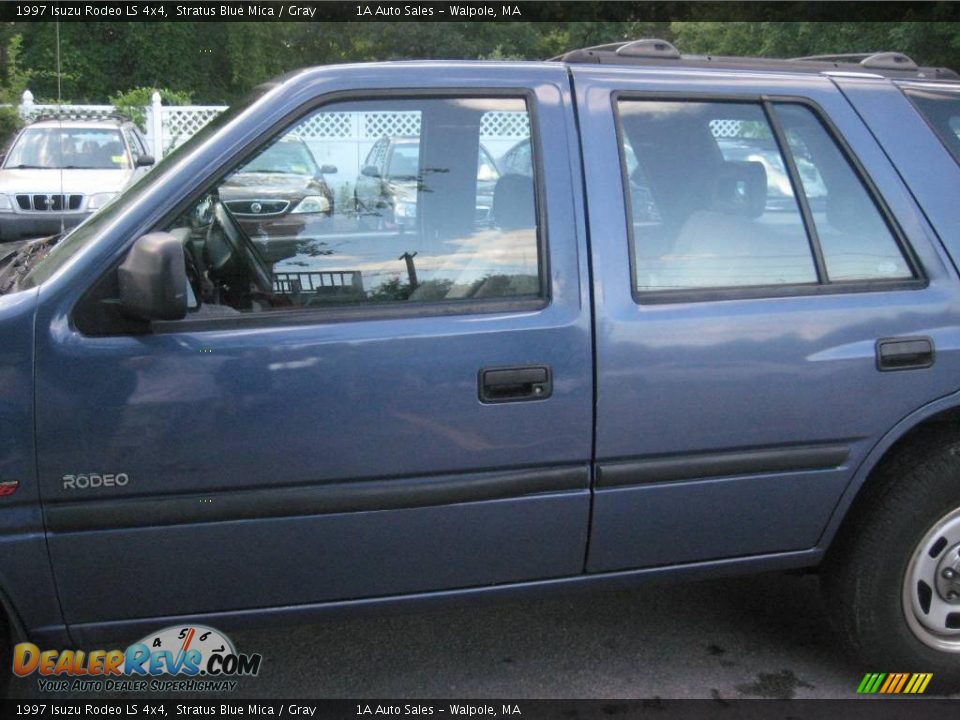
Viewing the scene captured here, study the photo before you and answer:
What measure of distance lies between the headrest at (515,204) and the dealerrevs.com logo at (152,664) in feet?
4.48

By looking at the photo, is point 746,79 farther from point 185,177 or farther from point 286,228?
point 185,177

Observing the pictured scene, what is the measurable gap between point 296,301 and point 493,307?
1.71 feet

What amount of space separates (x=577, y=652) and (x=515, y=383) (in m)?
1.23

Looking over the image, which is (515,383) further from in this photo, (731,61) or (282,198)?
(731,61)

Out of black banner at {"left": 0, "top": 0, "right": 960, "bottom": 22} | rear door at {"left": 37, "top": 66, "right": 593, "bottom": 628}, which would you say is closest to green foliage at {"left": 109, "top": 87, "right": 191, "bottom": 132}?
black banner at {"left": 0, "top": 0, "right": 960, "bottom": 22}

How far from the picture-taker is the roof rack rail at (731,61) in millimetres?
2930

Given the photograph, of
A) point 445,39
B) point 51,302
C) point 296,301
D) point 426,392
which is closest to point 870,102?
point 426,392

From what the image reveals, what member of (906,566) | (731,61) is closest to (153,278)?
(731,61)

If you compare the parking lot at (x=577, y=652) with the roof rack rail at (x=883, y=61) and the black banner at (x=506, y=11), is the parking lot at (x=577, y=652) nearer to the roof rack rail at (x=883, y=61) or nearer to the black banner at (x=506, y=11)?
the roof rack rail at (x=883, y=61)

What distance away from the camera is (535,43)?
94.5 feet

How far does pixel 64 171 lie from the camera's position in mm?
11359

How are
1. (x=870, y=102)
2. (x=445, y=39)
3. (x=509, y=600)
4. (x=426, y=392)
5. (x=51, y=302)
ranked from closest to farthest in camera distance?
1. (x=51, y=302)
2. (x=426, y=392)
3. (x=509, y=600)
4. (x=870, y=102)
5. (x=445, y=39)

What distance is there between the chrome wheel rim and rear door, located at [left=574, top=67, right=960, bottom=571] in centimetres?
32

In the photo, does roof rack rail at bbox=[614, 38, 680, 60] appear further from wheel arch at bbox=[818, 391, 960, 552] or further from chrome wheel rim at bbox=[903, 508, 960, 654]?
chrome wheel rim at bbox=[903, 508, 960, 654]
